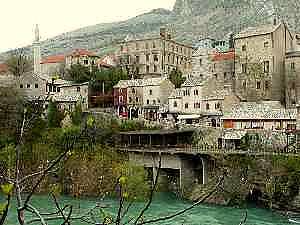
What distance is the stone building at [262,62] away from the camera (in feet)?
162

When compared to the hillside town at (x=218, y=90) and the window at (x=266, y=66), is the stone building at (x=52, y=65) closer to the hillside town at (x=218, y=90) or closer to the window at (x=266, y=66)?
the hillside town at (x=218, y=90)

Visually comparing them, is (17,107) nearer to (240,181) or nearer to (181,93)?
(181,93)

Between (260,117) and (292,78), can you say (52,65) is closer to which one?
(292,78)

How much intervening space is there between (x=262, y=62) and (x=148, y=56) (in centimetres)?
2106

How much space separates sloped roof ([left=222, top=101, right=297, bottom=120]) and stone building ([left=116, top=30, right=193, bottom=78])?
22827 mm

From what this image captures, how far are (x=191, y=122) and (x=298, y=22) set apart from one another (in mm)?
70678

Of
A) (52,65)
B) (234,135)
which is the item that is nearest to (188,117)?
(234,135)

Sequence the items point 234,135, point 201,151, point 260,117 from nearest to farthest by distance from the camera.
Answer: point 201,151
point 234,135
point 260,117

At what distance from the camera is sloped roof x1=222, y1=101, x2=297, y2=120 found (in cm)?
3984

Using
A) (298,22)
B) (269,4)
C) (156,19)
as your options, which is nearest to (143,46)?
(298,22)

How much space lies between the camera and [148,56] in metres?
67.8

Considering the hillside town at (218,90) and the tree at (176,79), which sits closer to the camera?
the hillside town at (218,90)

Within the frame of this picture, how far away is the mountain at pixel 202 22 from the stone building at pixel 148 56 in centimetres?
3268

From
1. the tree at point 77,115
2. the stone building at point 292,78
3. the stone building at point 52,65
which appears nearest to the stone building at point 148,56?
the stone building at point 52,65
